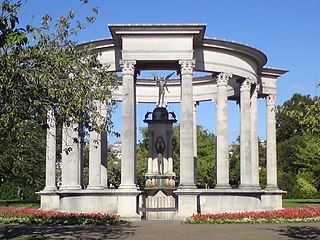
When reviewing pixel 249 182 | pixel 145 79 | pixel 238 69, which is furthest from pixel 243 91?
pixel 145 79

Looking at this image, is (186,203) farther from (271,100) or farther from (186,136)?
(271,100)

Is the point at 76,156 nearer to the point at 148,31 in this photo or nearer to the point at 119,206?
the point at 119,206

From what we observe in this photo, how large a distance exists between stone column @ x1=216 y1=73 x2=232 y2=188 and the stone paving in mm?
9057

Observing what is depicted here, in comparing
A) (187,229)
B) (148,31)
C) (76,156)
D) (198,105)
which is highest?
(148,31)

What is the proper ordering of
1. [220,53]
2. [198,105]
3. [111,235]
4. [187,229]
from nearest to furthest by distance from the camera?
[111,235] → [187,229] → [220,53] → [198,105]

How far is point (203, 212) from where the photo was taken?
3809 centimetres

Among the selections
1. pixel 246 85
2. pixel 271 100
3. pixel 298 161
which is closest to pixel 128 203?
pixel 246 85

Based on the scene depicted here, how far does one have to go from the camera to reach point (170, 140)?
152 feet

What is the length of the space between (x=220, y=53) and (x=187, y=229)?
1739cm

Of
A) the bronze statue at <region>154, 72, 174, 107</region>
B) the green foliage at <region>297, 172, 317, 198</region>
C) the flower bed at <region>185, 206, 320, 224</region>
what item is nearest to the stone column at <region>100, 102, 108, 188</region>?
the bronze statue at <region>154, 72, 174, 107</region>

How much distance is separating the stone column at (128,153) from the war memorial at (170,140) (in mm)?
68

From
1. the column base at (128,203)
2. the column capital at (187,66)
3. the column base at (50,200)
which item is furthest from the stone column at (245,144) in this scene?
the column base at (50,200)

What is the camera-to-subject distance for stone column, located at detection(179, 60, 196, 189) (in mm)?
37312

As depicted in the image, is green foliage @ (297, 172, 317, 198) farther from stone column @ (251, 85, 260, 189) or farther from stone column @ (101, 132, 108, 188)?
stone column @ (101, 132, 108, 188)
